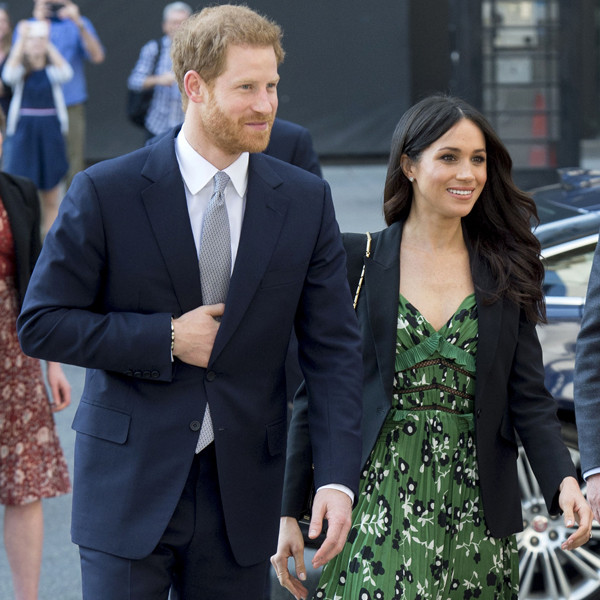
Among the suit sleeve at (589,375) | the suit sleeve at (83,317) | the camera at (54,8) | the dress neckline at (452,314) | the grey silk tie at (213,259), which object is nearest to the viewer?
the suit sleeve at (83,317)

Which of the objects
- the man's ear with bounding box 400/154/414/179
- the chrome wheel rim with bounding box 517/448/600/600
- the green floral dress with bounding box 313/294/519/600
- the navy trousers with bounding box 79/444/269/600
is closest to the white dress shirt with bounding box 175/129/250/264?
the navy trousers with bounding box 79/444/269/600

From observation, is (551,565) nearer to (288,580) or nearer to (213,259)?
(288,580)

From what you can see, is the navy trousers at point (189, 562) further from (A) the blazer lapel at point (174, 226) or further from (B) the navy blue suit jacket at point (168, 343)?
(A) the blazer lapel at point (174, 226)

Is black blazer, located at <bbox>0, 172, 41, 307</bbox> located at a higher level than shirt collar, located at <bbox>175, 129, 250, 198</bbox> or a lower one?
lower

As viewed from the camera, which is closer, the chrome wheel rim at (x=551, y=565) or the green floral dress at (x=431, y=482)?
the green floral dress at (x=431, y=482)

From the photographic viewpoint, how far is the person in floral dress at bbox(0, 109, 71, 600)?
460 cm

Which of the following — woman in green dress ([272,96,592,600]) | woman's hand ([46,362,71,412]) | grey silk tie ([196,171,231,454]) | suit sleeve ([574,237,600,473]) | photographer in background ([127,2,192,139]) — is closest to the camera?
grey silk tie ([196,171,231,454])

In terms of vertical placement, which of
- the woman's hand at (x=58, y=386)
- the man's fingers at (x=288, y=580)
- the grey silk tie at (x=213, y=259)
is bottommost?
the man's fingers at (x=288, y=580)

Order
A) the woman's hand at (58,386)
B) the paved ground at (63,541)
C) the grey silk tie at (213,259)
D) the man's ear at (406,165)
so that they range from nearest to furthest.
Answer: the grey silk tie at (213,259), the man's ear at (406,165), the woman's hand at (58,386), the paved ground at (63,541)

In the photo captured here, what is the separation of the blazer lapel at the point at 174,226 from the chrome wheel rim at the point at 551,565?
217 centimetres

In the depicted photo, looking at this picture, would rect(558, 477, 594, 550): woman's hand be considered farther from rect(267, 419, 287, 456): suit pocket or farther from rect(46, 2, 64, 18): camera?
rect(46, 2, 64, 18): camera

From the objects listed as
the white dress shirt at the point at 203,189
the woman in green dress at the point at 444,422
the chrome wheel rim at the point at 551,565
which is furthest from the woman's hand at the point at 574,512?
the chrome wheel rim at the point at 551,565

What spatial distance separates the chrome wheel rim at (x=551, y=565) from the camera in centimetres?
462

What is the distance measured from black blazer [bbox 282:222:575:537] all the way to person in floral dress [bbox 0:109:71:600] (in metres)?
1.59
